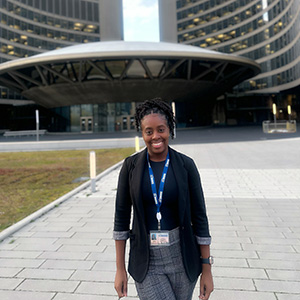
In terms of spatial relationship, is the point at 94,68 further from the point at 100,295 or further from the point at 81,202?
the point at 100,295

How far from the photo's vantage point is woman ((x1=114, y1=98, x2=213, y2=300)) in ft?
6.41

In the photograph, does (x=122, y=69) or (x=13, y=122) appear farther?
(x=13, y=122)

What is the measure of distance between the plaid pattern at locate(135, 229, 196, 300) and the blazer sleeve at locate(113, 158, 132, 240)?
11.0 inches

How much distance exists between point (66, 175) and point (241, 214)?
26.8ft

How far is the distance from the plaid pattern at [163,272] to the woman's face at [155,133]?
62cm

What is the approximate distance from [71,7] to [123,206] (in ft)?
287

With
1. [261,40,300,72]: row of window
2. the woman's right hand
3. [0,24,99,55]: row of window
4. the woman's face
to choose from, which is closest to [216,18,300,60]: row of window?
[261,40,300,72]: row of window

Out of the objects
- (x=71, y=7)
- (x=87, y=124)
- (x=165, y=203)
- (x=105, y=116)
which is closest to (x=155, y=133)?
(x=165, y=203)

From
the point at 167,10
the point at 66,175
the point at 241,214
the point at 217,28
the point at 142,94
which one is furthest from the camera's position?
the point at 167,10

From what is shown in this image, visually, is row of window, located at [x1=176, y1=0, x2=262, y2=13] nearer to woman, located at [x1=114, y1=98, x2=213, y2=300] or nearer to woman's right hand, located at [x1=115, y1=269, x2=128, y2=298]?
woman, located at [x1=114, y1=98, x2=213, y2=300]

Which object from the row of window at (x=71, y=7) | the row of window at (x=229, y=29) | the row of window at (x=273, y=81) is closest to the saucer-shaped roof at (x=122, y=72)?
the row of window at (x=273, y=81)

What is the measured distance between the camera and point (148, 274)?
1.98 meters

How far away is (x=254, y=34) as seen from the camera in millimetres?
66500

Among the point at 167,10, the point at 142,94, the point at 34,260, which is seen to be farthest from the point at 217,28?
the point at 34,260
